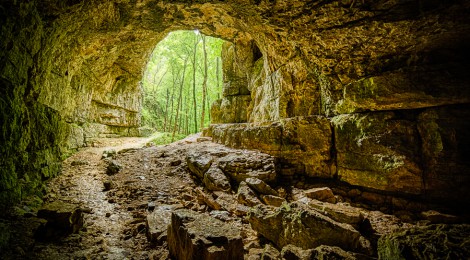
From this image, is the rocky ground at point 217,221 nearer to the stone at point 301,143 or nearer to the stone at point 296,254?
the stone at point 296,254

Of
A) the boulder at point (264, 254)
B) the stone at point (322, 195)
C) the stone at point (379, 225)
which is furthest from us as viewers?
the stone at point (322, 195)

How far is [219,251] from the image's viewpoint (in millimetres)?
2477

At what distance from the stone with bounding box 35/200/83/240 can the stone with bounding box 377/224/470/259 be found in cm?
488

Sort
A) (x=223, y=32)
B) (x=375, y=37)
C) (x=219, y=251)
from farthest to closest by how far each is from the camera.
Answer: (x=223, y=32)
(x=375, y=37)
(x=219, y=251)

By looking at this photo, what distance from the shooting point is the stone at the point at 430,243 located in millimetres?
1964

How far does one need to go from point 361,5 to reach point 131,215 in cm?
684

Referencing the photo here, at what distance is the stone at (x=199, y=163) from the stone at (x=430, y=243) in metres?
4.89

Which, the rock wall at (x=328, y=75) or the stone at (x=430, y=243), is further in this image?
the rock wall at (x=328, y=75)

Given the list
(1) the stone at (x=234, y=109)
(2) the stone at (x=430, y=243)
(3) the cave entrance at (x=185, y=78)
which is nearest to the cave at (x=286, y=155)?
(2) the stone at (x=430, y=243)

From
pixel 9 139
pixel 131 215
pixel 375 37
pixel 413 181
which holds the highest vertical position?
pixel 375 37

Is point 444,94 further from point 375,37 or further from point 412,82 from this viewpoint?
point 375,37

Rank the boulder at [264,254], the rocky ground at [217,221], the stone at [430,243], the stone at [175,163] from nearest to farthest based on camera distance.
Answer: the stone at [430,243]
the rocky ground at [217,221]
the boulder at [264,254]
the stone at [175,163]

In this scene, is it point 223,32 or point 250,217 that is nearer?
point 250,217

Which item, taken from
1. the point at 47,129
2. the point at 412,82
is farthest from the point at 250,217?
the point at 47,129
